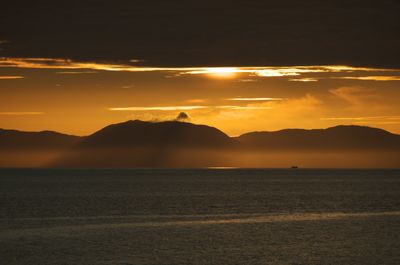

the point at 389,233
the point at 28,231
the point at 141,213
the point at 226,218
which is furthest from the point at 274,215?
the point at 28,231

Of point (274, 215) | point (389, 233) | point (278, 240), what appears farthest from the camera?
point (274, 215)

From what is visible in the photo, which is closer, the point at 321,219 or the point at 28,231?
the point at 28,231

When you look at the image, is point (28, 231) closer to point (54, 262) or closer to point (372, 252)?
point (54, 262)

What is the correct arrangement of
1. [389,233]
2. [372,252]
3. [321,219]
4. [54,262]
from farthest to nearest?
[321,219] < [389,233] < [372,252] < [54,262]

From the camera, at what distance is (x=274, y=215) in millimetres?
98312

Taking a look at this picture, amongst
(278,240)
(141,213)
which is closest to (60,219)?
(141,213)

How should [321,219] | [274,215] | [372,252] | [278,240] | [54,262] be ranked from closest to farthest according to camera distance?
[54,262] → [372,252] → [278,240] → [321,219] → [274,215]

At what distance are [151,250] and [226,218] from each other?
35.0 metres

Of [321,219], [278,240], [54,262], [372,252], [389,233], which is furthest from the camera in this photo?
[321,219]

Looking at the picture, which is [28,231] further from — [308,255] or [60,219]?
[308,255]

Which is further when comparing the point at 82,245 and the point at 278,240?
the point at 278,240

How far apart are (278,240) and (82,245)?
18.0m

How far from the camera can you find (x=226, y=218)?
307ft

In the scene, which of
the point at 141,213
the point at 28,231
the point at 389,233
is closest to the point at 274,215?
the point at 141,213
